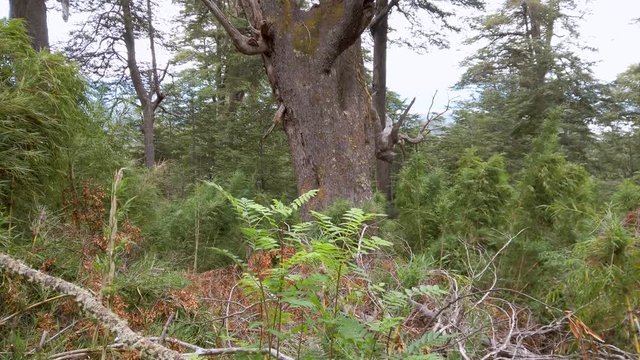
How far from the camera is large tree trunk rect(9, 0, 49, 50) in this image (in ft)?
21.6

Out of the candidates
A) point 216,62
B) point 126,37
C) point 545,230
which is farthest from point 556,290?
point 126,37

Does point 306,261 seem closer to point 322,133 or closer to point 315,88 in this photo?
point 322,133

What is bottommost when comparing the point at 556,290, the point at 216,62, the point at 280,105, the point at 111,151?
the point at 556,290

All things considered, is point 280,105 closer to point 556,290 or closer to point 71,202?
point 71,202

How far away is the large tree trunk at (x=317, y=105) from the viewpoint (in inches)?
228

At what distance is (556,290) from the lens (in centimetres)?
289

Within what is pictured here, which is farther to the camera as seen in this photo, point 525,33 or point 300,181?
point 525,33

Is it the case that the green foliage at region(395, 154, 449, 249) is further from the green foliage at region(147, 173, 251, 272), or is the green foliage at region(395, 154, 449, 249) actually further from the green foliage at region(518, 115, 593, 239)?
the green foliage at region(147, 173, 251, 272)

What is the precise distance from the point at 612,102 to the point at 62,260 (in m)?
18.0

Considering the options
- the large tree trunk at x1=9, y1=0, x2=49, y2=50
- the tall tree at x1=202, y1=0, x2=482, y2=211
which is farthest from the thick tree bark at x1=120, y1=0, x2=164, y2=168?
the tall tree at x1=202, y1=0, x2=482, y2=211

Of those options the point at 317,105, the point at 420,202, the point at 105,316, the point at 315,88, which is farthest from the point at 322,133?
the point at 105,316

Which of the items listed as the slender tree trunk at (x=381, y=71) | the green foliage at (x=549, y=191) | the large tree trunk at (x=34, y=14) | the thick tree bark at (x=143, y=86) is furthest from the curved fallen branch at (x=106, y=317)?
the thick tree bark at (x=143, y=86)

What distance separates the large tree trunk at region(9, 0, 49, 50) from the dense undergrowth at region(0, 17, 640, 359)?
3116 millimetres

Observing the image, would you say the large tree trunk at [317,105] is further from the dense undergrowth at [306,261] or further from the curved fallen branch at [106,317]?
the curved fallen branch at [106,317]
